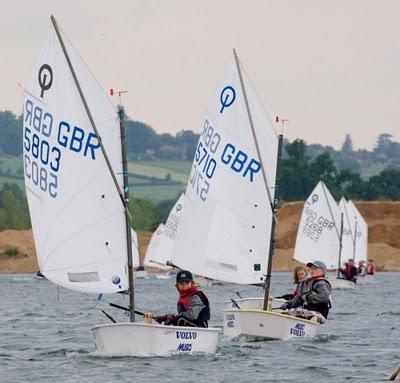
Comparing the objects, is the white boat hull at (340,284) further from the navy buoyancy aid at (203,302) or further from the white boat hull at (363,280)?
the navy buoyancy aid at (203,302)

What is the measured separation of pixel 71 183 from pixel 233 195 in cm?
909

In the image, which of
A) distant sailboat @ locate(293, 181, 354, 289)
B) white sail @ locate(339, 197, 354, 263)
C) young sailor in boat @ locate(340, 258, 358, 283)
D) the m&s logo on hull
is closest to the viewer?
the m&s logo on hull

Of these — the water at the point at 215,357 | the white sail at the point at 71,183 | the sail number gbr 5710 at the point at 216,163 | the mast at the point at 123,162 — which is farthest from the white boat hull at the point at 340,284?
the mast at the point at 123,162

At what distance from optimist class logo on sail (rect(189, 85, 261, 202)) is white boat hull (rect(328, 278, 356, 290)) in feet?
128

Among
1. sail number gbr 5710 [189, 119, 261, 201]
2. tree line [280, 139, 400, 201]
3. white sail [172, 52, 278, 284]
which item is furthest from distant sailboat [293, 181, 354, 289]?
tree line [280, 139, 400, 201]

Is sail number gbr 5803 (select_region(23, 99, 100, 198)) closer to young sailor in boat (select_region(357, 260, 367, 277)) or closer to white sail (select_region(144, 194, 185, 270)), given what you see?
young sailor in boat (select_region(357, 260, 367, 277))

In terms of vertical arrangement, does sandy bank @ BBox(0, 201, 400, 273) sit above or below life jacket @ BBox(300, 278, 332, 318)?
above

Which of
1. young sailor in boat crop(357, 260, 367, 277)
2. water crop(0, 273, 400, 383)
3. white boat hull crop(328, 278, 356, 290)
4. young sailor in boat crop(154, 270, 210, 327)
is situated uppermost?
young sailor in boat crop(357, 260, 367, 277)

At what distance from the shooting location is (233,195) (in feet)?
127

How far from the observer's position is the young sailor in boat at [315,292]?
34906 millimetres

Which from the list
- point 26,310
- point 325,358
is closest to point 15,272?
point 26,310

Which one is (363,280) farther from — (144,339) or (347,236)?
(144,339)

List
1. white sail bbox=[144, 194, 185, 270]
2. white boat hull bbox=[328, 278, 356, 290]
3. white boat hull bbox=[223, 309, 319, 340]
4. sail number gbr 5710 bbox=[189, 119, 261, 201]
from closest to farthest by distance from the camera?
white boat hull bbox=[223, 309, 319, 340], sail number gbr 5710 bbox=[189, 119, 261, 201], white boat hull bbox=[328, 278, 356, 290], white sail bbox=[144, 194, 185, 270]

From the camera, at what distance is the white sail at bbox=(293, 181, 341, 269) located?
79812 millimetres
